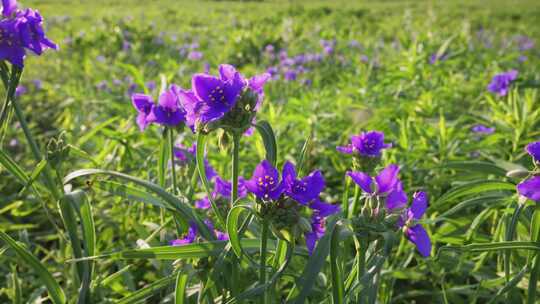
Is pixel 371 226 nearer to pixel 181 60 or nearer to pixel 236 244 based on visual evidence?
pixel 236 244

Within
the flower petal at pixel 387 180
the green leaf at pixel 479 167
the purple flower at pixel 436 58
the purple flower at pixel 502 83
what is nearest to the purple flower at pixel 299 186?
the flower petal at pixel 387 180

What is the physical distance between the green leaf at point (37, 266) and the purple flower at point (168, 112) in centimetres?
A: 38

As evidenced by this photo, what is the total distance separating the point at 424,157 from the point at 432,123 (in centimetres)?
42

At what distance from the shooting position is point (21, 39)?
31.6 inches

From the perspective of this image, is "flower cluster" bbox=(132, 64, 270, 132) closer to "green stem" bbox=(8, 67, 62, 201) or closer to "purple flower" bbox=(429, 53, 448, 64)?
"green stem" bbox=(8, 67, 62, 201)

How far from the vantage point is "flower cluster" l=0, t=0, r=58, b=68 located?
781 mm

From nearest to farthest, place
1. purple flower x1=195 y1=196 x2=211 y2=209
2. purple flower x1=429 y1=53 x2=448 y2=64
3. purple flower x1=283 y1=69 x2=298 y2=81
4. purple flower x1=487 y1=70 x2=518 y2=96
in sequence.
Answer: purple flower x1=195 y1=196 x2=211 y2=209, purple flower x1=487 y1=70 x2=518 y2=96, purple flower x1=429 y1=53 x2=448 y2=64, purple flower x1=283 y1=69 x2=298 y2=81

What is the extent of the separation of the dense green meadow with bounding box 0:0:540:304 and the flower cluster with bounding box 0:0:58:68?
0.18 m

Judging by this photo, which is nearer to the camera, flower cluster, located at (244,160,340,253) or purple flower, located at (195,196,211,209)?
flower cluster, located at (244,160,340,253)

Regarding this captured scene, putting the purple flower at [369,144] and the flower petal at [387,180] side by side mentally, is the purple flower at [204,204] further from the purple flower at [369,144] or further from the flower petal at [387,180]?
the flower petal at [387,180]

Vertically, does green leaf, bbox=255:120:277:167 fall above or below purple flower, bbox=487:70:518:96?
above

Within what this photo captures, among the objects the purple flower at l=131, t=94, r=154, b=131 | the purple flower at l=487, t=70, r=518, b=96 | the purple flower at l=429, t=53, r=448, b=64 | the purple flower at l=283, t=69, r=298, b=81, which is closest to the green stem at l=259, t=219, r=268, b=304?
the purple flower at l=131, t=94, r=154, b=131

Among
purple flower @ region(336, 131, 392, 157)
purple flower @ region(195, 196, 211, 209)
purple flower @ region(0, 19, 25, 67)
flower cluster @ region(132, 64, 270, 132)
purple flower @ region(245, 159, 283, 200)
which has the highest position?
purple flower @ region(0, 19, 25, 67)

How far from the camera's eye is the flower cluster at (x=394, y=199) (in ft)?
2.31
